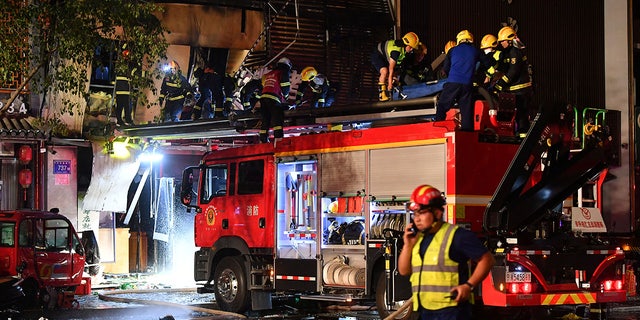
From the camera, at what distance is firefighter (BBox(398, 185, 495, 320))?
7023 mm

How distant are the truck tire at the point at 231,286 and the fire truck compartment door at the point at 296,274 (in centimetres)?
73

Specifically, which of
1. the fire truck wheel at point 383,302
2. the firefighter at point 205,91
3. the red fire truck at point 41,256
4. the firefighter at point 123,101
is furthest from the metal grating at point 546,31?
the fire truck wheel at point 383,302

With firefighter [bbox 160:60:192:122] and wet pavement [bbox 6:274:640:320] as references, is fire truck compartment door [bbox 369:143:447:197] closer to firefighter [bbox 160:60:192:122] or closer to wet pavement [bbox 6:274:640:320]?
wet pavement [bbox 6:274:640:320]

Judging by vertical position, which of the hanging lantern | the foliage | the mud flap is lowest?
the mud flap

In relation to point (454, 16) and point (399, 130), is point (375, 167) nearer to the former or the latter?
point (399, 130)

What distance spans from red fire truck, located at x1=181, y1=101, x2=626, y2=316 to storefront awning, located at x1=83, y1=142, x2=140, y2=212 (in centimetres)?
584

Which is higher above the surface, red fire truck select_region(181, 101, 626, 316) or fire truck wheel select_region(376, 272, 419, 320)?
red fire truck select_region(181, 101, 626, 316)

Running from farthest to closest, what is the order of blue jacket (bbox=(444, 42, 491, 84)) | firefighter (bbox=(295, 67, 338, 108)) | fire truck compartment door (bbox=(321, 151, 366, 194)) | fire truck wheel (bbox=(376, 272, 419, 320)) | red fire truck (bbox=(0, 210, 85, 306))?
1. firefighter (bbox=(295, 67, 338, 108))
2. red fire truck (bbox=(0, 210, 85, 306))
3. fire truck compartment door (bbox=(321, 151, 366, 194))
4. blue jacket (bbox=(444, 42, 491, 84))
5. fire truck wheel (bbox=(376, 272, 419, 320))

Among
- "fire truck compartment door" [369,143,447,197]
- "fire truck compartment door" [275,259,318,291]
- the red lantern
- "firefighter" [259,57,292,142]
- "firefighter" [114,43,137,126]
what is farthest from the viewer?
the red lantern

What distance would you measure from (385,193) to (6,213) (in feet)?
22.3

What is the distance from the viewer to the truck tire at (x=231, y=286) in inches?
595

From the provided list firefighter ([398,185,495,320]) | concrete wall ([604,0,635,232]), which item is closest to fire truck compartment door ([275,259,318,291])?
firefighter ([398,185,495,320])

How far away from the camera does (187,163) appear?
917 inches

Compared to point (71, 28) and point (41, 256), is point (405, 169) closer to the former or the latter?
point (71, 28)
